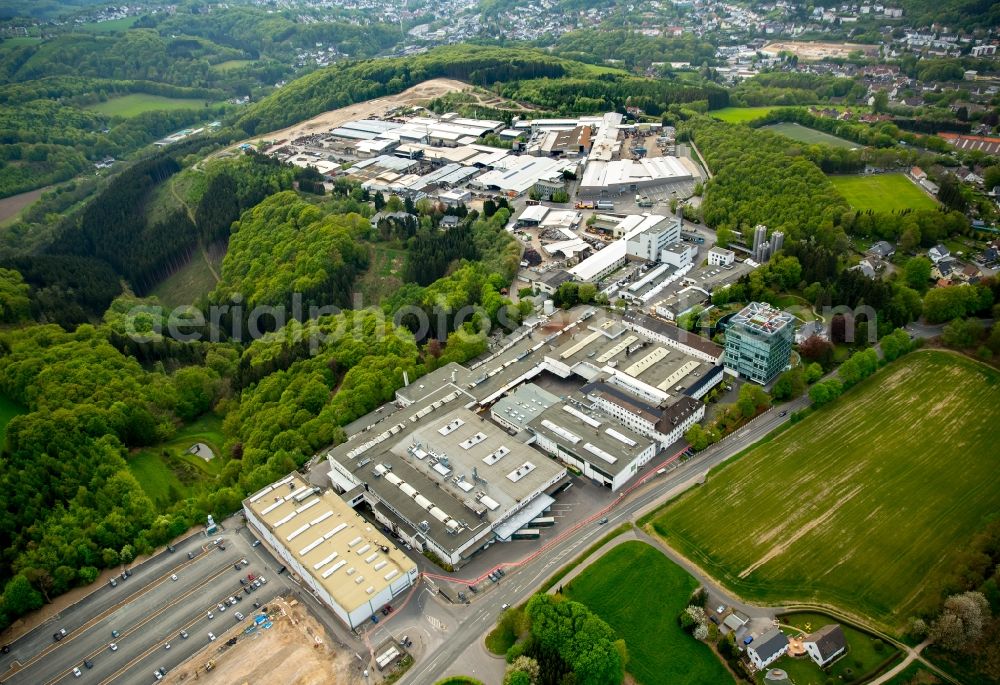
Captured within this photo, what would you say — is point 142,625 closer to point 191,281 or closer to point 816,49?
point 191,281

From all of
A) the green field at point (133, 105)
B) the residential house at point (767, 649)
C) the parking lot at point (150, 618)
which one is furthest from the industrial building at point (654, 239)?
the green field at point (133, 105)

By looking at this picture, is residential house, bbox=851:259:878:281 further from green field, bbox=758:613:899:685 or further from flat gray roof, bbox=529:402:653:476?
green field, bbox=758:613:899:685

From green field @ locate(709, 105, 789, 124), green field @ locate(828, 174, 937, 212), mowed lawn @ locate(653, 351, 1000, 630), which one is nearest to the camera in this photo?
mowed lawn @ locate(653, 351, 1000, 630)

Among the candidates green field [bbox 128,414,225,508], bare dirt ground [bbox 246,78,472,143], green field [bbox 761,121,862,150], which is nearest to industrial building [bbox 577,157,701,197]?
green field [bbox 761,121,862,150]

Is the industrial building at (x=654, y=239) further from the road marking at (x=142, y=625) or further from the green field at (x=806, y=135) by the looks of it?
the road marking at (x=142, y=625)

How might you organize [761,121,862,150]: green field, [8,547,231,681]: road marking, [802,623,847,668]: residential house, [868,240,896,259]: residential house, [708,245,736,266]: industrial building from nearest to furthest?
[802,623,847,668]: residential house, [8,547,231,681]: road marking, [708,245,736,266]: industrial building, [868,240,896,259]: residential house, [761,121,862,150]: green field

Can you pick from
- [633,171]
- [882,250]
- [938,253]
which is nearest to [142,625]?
[882,250]
